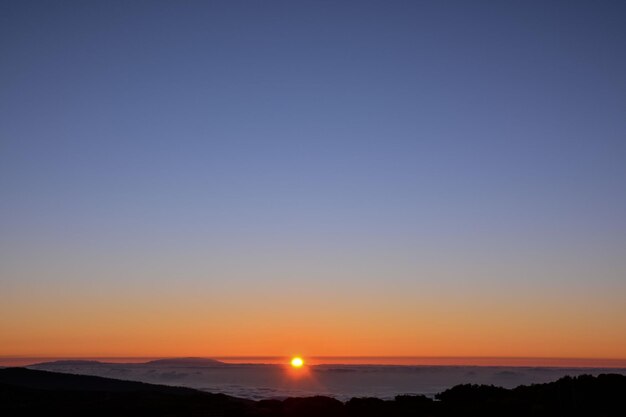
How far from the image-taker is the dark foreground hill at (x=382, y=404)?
2861 centimetres

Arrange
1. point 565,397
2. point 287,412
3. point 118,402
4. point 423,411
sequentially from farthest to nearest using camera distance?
point 118,402
point 287,412
point 423,411
point 565,397

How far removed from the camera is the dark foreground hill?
93.9 feet

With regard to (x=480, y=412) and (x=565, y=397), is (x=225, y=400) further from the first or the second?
(x=565, y=397)

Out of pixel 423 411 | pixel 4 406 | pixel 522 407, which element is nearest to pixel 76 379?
pixel 4 406

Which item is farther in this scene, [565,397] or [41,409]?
[41,409]

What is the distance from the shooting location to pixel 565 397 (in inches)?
1134

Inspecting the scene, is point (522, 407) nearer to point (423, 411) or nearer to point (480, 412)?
point (480, 412)

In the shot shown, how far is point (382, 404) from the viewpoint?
110 ft

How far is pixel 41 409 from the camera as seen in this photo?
38156 millimetres

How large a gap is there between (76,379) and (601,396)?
5024 centimetres

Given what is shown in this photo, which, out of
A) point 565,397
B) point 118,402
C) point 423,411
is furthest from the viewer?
point 118,402

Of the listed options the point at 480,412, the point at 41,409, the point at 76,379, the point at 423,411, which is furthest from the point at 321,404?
the point at 76,379

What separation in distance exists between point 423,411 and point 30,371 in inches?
1943

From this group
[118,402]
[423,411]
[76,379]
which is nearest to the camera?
[423,411]
